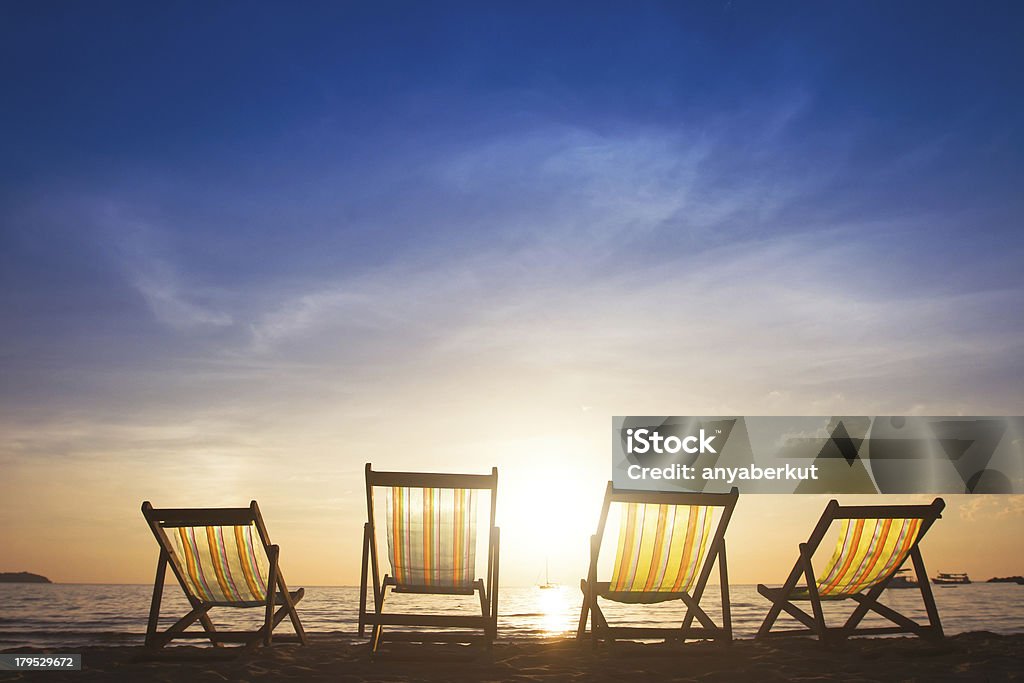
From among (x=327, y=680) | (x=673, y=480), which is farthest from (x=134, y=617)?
(x=327, y=680)

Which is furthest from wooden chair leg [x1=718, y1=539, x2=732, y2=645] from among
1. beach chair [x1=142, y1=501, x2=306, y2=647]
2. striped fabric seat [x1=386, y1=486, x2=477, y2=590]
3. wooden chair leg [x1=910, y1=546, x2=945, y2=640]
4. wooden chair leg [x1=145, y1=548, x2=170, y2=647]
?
wooden chair leg [x1=145, y1=548, x2=170, y2=647]

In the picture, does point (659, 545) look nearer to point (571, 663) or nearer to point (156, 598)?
point (571, 663)

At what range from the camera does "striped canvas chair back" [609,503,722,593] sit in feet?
17.9

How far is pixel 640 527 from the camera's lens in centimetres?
547

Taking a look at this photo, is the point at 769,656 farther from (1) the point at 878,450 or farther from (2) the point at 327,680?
(1) the point at 878,450

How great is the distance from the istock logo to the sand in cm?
952

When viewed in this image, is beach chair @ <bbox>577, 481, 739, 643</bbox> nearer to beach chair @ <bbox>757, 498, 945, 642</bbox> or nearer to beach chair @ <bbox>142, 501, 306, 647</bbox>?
beach chair @ <bbox>757, 498, 945, 642</bbox>

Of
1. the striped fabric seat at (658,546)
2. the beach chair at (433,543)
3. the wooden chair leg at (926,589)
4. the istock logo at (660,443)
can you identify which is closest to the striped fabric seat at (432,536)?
the beach chair at (433,543)

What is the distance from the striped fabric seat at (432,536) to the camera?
533 cm

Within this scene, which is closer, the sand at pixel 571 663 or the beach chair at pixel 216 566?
the sand at pixel 571 663

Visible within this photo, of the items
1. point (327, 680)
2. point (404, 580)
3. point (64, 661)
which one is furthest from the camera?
point (404, 580)

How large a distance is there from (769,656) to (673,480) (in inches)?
449

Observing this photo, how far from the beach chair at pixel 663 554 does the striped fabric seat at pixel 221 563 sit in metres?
2.21

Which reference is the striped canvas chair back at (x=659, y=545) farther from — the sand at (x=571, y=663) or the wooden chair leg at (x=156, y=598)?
the wooden chair leg at (x=156, y=598)
